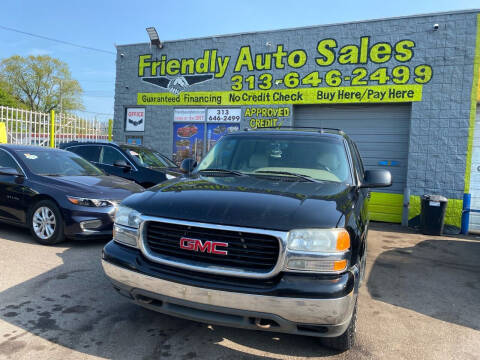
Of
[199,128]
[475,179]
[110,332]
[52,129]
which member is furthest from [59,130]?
[475,179]

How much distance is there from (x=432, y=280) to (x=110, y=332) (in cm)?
415

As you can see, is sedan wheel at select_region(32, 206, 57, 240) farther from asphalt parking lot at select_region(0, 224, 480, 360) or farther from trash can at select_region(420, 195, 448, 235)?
trash can at select_region(420, 195, 448, 235)

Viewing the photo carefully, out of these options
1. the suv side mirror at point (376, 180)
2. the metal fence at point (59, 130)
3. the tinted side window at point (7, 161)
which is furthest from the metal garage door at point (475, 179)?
the metal fence at point (59, 130)

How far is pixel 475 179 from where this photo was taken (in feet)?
29.5

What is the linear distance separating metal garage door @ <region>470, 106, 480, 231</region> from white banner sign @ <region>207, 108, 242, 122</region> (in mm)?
6099

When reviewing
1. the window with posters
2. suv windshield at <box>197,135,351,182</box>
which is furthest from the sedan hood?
the window with posters

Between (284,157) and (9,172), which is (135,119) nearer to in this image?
(9,172)

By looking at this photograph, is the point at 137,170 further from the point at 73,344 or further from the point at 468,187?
the point at 468,187

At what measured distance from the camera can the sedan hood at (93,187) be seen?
5560 mm

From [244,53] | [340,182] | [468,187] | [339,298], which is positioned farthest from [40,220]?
[468,187]

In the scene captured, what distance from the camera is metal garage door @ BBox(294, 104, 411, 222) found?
31.4 feet

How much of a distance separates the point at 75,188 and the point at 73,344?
325 cm

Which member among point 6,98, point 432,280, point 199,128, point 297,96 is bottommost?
point 432,280

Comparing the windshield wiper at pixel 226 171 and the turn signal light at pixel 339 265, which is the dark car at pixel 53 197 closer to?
the windshield wiper at pixel 226 171
